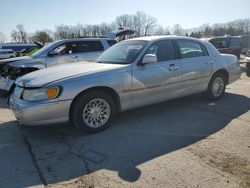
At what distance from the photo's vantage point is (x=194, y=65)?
6.00 m

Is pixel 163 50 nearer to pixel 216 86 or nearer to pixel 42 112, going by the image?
pixel 216 86

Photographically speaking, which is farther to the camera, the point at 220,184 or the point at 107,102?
the point at 107,102

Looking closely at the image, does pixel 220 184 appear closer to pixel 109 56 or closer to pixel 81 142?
pixel 81 142

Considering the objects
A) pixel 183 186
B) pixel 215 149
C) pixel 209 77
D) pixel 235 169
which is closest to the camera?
pixel 183 186

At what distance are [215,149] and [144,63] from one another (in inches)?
80.2

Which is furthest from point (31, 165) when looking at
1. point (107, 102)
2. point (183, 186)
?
point (183, 186)

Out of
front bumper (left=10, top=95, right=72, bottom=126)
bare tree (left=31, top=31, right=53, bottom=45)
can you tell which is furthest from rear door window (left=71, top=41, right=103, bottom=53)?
bare tree (left=31, top=31, right=53, bottom=45)

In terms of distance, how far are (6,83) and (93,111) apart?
4225 millimetres

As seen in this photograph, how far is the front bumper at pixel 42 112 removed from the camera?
13.9ft

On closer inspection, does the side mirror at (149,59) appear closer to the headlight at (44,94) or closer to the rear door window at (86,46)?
the headlight at (44,94)

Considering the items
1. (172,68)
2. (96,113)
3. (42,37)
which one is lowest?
(96,113)

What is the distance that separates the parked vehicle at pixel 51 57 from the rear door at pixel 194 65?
12.4 feet

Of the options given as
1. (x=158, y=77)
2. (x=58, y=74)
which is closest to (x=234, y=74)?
(x=158, y=77)

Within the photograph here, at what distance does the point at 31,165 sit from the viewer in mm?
3658
